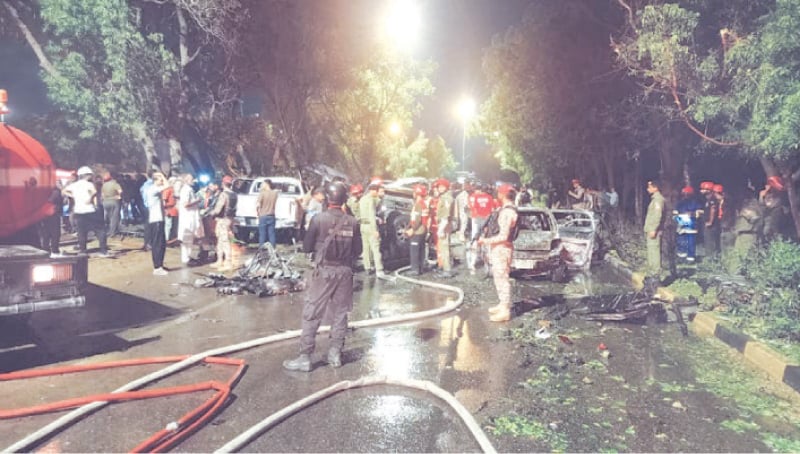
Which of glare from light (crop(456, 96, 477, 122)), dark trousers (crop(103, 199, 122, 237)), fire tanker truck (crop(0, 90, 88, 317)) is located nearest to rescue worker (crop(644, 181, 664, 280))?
fire tanker truck (crop(0, 90, 88, 317))

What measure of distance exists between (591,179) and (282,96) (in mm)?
14926

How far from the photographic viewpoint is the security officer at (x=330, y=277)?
17.8 feet

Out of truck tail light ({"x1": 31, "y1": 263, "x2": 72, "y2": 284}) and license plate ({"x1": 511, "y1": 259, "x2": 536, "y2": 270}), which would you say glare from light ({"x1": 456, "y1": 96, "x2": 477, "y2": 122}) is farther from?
truck tail light ({"x1": 31, "y1": 263, "x2": 72, "y2": 284})

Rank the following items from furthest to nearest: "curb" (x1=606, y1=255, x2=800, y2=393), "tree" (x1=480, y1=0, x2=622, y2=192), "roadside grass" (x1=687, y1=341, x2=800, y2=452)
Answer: "tree" (x1=480, y1=0, x2=622, y2=192)
"curb" (x1=606, y1=255, x2=800, y2=393)
"roadside grass" (x1=687, y1=341, x2=800, y2=452)

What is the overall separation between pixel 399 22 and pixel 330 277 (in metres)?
26.1

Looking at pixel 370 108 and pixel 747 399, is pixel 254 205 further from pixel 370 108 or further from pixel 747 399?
pixel 370 108

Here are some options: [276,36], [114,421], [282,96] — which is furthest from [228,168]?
[114,421]

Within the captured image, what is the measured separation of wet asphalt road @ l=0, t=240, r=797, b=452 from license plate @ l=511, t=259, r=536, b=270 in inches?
59.2

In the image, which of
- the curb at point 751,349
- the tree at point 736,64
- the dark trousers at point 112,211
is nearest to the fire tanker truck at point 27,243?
the curb at point 751,349

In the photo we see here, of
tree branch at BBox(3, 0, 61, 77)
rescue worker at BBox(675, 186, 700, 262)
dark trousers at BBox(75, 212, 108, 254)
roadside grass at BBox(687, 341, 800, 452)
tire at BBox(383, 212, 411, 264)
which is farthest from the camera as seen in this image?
tree branch at BBox(3, 0, 61, 77)

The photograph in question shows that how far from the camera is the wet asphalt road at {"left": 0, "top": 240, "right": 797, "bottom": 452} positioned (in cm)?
396

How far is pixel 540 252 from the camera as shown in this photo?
1070cm

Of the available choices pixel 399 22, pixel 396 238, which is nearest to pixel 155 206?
pixel 396 238

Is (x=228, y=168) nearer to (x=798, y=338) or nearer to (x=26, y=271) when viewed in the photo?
(x=26, y=271)
